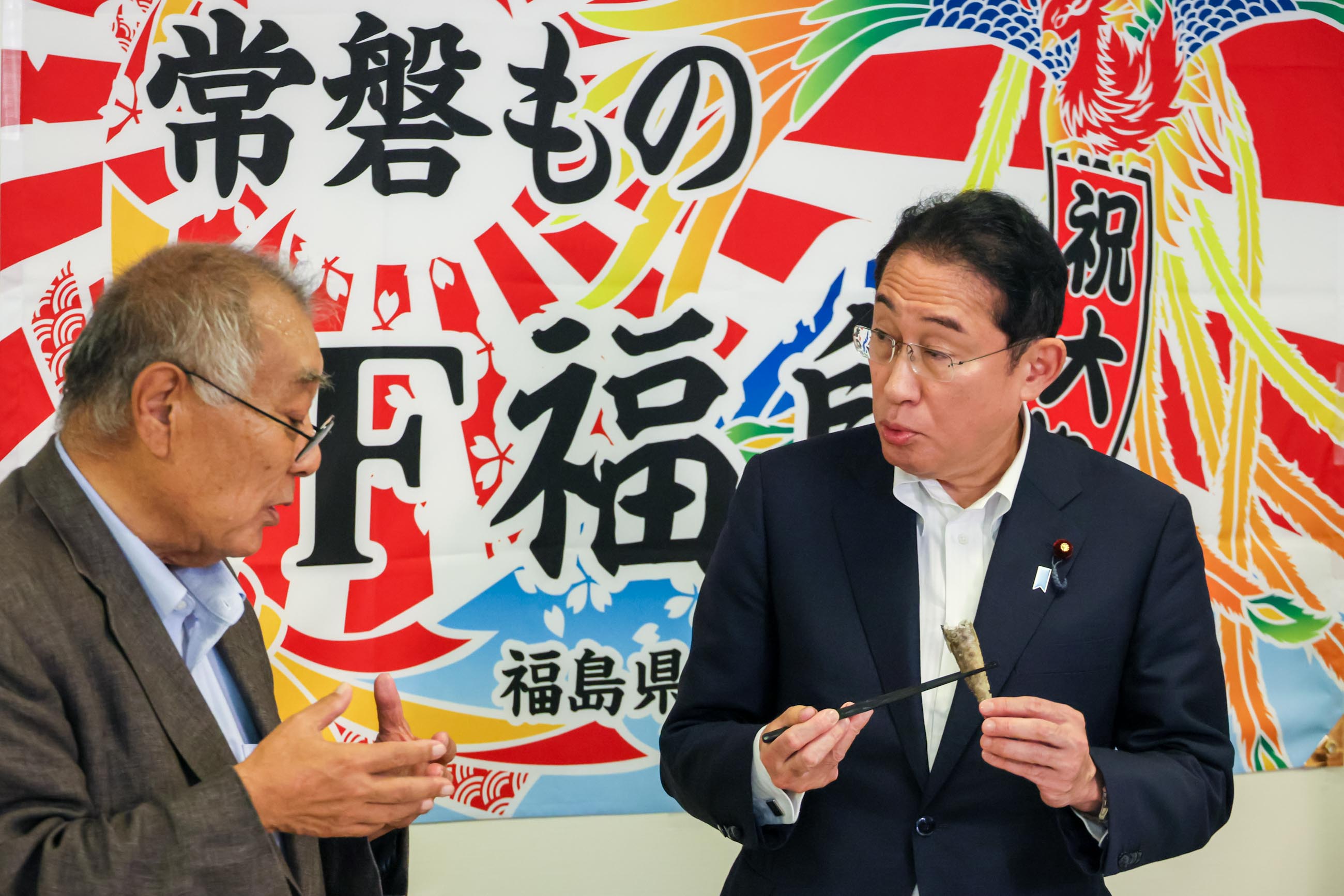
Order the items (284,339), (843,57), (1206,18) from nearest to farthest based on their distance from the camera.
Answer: (284,339)
(843,57)
(1206,18)

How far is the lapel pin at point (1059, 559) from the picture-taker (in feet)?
5.53

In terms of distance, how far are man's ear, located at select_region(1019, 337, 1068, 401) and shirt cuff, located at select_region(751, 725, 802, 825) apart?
2.23 ft

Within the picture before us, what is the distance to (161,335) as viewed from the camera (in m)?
1.32

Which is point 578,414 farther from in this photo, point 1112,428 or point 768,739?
point 1112,428

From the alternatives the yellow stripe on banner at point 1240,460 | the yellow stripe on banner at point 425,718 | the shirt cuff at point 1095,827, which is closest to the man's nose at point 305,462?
the yellow stripe on banner at point 425,718

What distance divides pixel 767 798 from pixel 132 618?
87cm

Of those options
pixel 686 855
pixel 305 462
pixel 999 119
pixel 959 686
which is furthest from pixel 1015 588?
pixel 999 119

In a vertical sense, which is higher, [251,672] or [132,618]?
[132,618]

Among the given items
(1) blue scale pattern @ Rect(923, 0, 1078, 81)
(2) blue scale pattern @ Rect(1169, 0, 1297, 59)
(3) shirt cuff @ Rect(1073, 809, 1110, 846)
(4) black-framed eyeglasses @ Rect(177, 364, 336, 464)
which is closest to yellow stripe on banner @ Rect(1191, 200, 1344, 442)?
(2) blue scale pattern @ Rect(1169, 0, 1297, 59)

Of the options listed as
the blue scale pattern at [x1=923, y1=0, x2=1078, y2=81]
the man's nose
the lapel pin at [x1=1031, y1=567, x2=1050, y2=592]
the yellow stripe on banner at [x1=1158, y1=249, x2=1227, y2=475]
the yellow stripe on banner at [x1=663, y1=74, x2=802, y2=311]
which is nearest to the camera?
the man's nose

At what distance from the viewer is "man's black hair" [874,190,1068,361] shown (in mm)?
1688

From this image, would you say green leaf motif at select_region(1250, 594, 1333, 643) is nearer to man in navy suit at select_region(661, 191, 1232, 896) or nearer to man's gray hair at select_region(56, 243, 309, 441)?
man in navy suit at select_region(661, 191, 1232, 896)

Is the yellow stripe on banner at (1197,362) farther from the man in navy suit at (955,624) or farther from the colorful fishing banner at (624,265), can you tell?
the man in navy suit at (955,624)

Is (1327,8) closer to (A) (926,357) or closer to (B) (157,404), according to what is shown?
(A) (926,357)
